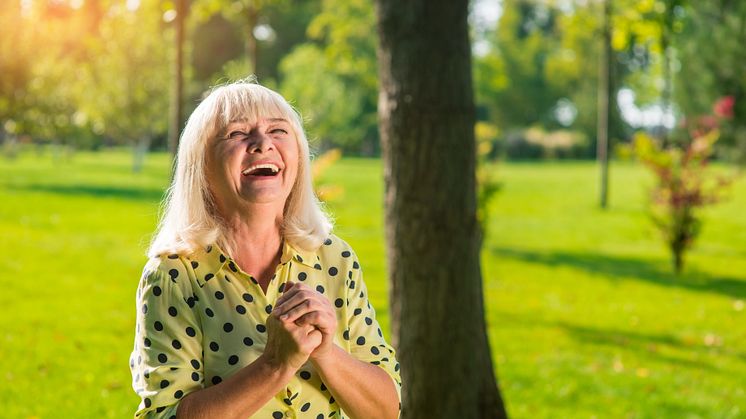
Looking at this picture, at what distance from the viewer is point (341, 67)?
2219 cm

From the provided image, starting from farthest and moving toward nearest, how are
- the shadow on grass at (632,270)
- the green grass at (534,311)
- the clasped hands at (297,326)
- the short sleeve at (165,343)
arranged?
the shadow on grass at (632,270)
the green grass at (534,311)
the short sleeve at (165,343)
the clasped hands at (297,326)

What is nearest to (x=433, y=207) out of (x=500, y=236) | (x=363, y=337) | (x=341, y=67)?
(x=363, y=337)

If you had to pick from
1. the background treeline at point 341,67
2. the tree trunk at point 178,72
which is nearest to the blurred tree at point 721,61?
the background treeline at point 341,67

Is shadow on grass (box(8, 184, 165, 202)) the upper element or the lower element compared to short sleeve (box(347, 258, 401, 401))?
lower

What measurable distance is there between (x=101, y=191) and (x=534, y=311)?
771 inches

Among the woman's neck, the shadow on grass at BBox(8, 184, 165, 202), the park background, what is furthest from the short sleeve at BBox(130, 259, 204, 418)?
the shadow on grass at BBox(8, 184, 165, 202)

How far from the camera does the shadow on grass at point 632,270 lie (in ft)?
42.7

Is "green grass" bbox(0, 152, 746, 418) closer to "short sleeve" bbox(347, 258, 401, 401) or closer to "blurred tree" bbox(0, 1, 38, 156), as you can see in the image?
"short sleeve" bbox(347, 258, 401, 401)

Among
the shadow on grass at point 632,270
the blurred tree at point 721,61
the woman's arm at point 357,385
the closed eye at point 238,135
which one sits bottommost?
the shadow on grass at point 632,270

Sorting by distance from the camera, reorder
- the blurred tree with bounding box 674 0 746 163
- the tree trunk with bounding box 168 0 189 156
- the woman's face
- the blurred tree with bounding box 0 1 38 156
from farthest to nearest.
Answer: the blurred tree with bounding box 674 0 746 163 → the blurred tree with bounding box 0 1 38 156 → the tree trunk with bounding box 168 0 189 156 → the woman's face

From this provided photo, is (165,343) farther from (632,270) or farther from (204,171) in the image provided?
(632,270)

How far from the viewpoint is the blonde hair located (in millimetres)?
2285

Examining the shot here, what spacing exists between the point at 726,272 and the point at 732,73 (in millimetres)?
27333

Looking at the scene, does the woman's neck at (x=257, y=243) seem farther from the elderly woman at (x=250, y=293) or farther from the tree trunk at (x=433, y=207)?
the tree trunk at (x=433, y=207)
